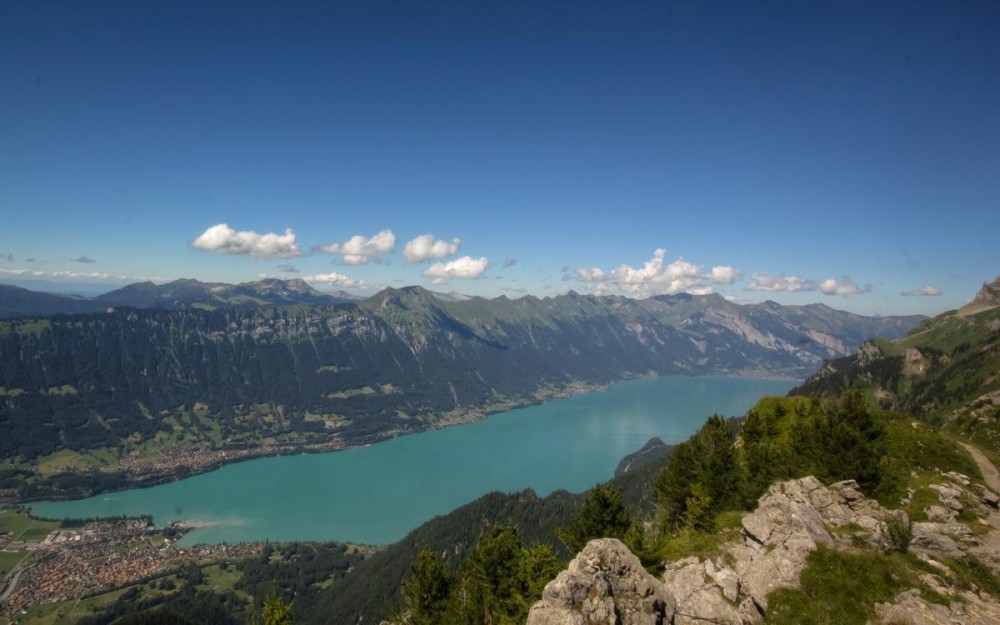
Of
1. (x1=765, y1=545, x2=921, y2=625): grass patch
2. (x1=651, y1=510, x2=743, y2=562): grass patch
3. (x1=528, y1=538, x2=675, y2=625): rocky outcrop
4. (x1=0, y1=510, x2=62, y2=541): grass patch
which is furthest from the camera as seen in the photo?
(x1=0, y1=510, x2=62, y2=541): grass patch

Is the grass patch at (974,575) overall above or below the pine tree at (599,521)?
above

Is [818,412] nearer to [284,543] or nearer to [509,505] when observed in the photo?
[509,505]

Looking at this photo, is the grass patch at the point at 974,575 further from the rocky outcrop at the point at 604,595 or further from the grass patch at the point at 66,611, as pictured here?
the grass patch at the point at 66,611

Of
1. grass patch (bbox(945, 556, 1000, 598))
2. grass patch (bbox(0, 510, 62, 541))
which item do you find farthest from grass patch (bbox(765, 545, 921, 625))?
grass patch (bbox(0, 510, 62, 541))

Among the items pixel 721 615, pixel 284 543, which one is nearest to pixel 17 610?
pixel 284 543

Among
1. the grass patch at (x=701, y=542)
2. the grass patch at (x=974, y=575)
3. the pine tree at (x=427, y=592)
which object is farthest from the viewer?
the pine tree at (x=427, y=592)

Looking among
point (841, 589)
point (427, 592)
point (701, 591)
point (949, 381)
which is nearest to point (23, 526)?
point (427, 592)

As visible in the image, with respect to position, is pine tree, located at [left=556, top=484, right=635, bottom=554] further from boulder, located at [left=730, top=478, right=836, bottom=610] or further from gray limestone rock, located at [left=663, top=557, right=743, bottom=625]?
gray limestone rock, located at [left=663, top=557, right=743, bottom=625]

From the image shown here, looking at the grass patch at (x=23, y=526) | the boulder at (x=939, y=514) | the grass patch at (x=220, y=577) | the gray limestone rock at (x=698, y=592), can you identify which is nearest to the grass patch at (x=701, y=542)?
the gray limestone rock at (x=698, y=592)
